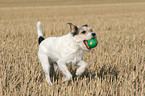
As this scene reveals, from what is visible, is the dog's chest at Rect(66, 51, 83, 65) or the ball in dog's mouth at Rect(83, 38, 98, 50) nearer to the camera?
the ball in dog's mouth at Rect(83, 38, 98, 50)

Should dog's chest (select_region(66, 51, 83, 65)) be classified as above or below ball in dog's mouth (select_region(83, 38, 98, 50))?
below

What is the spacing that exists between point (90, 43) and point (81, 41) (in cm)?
16

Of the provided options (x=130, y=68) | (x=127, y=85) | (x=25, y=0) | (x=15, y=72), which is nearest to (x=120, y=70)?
(x=130, y=68)

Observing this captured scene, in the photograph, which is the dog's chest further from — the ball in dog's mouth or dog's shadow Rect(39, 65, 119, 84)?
dog's shadow Rect(39, 65, 119, 84)

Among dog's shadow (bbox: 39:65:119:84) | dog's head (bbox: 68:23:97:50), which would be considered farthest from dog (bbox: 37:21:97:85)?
dog's shadow (bbox: 39:65:119:84)

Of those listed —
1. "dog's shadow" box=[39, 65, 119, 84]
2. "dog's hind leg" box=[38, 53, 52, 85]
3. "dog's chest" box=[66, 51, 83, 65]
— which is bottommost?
"dog's shadow" box=[39, 65, 119, 84]

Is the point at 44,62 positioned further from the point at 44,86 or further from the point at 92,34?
the point at 92,34

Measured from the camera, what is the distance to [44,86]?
3400 mm

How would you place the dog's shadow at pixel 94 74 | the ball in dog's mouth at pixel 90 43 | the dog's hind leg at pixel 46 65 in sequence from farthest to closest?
1. the dog's shadow at pixel 94 74
2. the dog's hind leg at pixel 46 65
3. the ball in dog's mouth at pixel 90 43

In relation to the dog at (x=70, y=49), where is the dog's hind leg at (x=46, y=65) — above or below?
below

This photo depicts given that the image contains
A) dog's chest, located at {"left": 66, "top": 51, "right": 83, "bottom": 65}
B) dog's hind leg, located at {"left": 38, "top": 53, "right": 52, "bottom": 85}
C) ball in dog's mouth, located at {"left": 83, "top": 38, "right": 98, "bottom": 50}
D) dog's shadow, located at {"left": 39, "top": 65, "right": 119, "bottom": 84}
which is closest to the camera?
ball in dog's mouth, located at {"left": 83, "top": 38, "right": 98, "bottom": 50}

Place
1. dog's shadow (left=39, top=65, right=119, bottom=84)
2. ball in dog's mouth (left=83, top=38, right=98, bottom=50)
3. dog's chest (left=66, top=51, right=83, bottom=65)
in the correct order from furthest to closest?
dog's shadow (left=39, top=65, right=119, bottom=84), dog's chest (left=66, top=51, right=83, bottom=65), ball in dog's mouth (left=83, top=38, right=98, bottom=50)

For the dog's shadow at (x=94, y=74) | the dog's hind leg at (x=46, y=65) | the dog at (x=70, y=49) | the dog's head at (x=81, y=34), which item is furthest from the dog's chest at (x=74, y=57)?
the dog's shadow at (x=94, y=74)

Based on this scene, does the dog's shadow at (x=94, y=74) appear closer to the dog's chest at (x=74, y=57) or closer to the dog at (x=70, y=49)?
the dog at (x=70, y=49)
